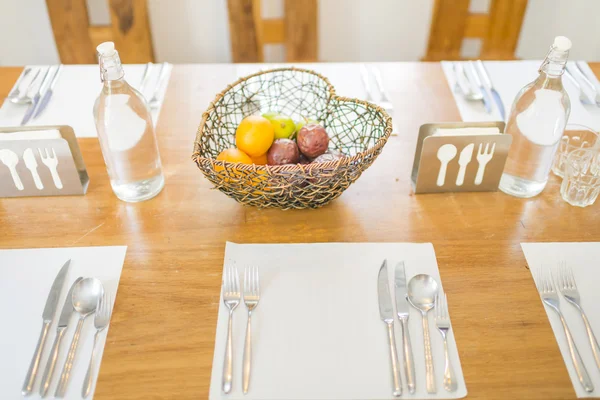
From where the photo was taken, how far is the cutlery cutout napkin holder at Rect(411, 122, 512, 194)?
89 cm

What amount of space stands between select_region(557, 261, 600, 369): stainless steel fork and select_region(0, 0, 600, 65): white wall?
145cm

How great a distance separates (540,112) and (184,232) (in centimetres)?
63

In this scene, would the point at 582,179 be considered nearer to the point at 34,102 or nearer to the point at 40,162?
the point at 40,162

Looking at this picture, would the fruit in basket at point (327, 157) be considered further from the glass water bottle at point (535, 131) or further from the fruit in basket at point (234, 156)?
the glass water bottle at point (535, 131)

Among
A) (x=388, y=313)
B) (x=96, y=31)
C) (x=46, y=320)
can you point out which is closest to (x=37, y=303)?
(x=46, y=320)

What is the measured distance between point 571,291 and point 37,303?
0.76m

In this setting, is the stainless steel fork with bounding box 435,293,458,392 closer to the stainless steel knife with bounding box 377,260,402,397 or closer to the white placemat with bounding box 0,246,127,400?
the stainless steel knife with bounding box 377,260,402,397

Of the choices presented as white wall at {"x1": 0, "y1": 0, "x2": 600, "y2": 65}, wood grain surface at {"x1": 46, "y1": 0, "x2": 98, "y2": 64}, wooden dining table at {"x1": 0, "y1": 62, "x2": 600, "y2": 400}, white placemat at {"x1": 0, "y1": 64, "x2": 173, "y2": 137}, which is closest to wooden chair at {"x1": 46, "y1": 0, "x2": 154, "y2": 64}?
wood grain surface at {"x1": 46, "y1": 0, "x2": 98, "y2": 64}

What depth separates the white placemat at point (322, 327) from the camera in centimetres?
67

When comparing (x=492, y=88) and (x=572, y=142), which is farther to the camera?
(x=492, y=88)

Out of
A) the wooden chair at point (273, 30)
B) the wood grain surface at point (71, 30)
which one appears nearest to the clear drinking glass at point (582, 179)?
the wooden chair at point (273, 30)

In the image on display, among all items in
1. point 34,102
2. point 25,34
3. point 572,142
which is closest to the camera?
point 572,142

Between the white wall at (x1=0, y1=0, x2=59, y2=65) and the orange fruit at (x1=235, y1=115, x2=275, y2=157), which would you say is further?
the white wall at (x1=0, y1=0, x2=59, y2=65)

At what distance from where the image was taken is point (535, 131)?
917 mm
